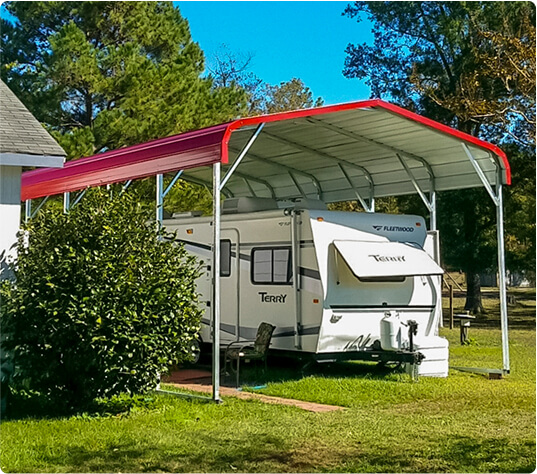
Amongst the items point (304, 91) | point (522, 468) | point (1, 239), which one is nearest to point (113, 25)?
point (1, 239)

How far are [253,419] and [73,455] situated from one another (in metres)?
2.25

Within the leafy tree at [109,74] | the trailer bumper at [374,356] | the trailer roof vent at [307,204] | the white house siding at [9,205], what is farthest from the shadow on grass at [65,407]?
the leafy tree at [109,74]

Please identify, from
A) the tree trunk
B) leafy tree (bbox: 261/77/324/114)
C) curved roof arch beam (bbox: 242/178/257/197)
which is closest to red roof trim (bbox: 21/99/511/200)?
curved roof arch beam (bbox: 242/178/257/197)

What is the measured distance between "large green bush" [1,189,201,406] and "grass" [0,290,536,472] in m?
0.50

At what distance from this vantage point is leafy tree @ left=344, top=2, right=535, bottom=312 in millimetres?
21188

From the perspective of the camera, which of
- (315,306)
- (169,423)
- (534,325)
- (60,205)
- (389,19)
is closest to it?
(169,423)

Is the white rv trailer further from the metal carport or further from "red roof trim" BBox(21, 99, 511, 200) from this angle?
"red roof trim" BBox(21, 99, 511, 200)

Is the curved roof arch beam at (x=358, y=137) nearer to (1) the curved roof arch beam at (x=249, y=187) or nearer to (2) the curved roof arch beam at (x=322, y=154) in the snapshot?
(2) the curved roof arch beam at (x=322, y=154)

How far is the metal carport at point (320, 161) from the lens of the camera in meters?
10.3

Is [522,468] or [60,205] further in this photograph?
[60,205]

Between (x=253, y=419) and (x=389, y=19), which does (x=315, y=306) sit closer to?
(x=253, y=419)

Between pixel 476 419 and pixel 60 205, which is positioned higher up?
pixel 60 205

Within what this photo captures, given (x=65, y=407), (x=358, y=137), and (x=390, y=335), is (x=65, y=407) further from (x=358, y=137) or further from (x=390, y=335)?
(x=358, y=137)

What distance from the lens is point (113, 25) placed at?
22281 millimetres
